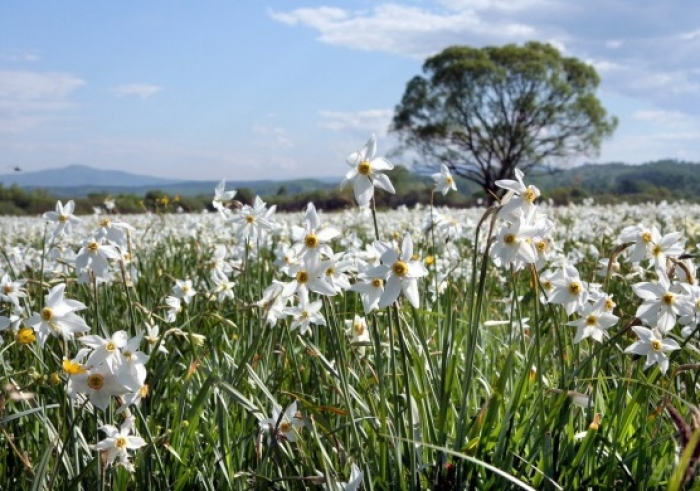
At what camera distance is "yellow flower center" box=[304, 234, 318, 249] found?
2678 millimetres

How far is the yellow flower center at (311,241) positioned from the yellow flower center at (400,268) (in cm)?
37

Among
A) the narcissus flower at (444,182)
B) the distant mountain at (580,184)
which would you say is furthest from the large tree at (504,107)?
the narcissus flower at (444,182)

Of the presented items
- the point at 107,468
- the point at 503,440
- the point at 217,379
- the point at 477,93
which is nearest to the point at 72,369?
the point at 217,379

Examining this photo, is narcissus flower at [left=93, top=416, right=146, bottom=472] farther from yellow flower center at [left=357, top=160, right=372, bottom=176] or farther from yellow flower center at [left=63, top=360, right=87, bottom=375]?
yellow flower center at [left=357, top=160, right=372, bottom=176]

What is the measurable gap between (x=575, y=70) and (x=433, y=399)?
62022 mm

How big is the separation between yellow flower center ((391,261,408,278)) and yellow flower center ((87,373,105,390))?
3.15 feet

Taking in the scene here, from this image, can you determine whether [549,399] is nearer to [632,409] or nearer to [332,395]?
[632,409]

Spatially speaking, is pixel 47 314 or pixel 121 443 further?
pixel 121 443

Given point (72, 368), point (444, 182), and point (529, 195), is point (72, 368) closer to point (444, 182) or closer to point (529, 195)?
point (529, 195)

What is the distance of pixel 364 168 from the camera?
2711 mm

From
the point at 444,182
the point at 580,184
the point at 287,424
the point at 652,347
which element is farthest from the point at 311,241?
the point at 580,184

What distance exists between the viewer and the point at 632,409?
2943 millimetres

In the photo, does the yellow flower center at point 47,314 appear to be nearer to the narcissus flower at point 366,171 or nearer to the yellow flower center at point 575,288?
the narcissus flower at point 366,171

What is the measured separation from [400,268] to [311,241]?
407mm
